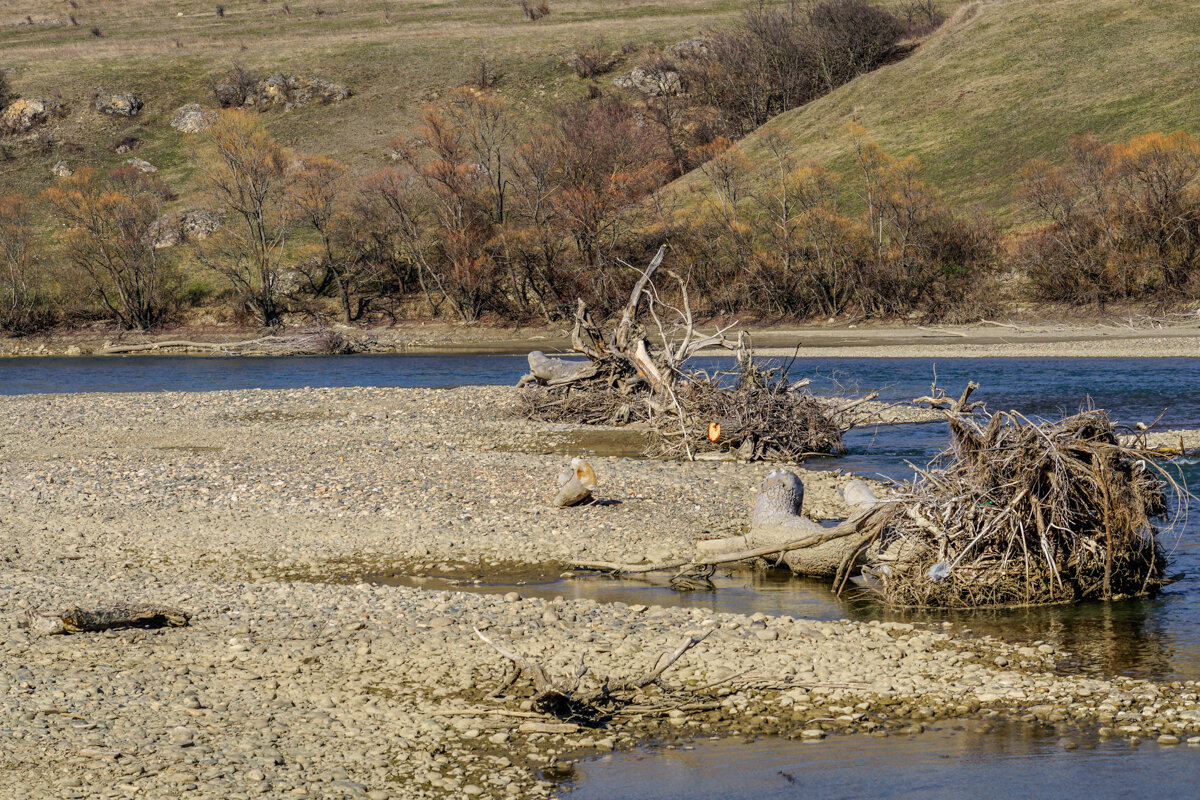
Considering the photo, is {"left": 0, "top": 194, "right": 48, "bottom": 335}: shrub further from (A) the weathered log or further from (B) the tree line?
(A) the weathered log

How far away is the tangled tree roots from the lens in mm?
10555

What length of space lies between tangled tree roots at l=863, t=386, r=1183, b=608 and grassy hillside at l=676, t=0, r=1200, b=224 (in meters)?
44.5

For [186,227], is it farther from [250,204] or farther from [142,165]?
[142,165]

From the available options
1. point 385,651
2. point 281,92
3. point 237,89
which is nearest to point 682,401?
point 385,651

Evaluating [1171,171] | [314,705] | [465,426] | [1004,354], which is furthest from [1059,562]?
[1171,171]

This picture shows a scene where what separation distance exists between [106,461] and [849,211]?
42673mm

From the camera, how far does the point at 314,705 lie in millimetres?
8062

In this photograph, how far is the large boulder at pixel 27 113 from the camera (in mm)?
81688

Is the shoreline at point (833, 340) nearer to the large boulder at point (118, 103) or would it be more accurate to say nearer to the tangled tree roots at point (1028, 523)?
the tangled tree roots at point (1028, 523)

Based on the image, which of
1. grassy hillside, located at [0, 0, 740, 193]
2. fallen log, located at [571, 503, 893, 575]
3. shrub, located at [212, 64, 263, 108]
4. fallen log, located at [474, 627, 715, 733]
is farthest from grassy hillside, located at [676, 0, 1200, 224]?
fallen log, located at [474, 627, 715, 733]

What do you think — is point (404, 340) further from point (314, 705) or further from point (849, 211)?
point (314, 705)

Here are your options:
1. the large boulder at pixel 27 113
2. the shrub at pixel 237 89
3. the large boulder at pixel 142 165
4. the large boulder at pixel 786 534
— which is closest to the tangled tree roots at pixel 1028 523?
the large boulder at pixel 786 534

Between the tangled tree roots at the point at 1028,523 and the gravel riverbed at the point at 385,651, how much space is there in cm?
90

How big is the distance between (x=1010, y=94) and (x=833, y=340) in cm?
2794
